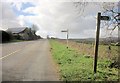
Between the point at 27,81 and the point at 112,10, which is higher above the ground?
the point at 112,10

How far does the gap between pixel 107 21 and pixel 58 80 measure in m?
4.10

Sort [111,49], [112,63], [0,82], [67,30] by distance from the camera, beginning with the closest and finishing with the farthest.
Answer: [0,82] → [112,63] → [111,49] → [67,30]

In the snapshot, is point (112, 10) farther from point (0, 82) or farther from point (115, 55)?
point (0, 82)

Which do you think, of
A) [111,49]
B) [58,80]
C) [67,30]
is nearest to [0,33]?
[67,30]

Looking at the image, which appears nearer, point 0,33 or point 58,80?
point 58,80

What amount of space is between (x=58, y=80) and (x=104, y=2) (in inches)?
169

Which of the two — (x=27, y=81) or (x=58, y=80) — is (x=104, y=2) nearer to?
(x=58, y=80)

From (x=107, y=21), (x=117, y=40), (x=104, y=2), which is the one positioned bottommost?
(x=117, y=40)

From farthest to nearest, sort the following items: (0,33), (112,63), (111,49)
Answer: (0,33) < (111,49) < (112,63)

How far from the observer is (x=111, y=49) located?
17.7 m

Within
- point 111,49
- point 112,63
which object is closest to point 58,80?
point 112,63

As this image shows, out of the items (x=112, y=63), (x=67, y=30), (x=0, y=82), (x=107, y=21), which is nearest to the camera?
(x=0, y=82)

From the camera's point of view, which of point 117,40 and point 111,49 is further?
point 111,49

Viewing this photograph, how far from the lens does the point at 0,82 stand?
1059cm
